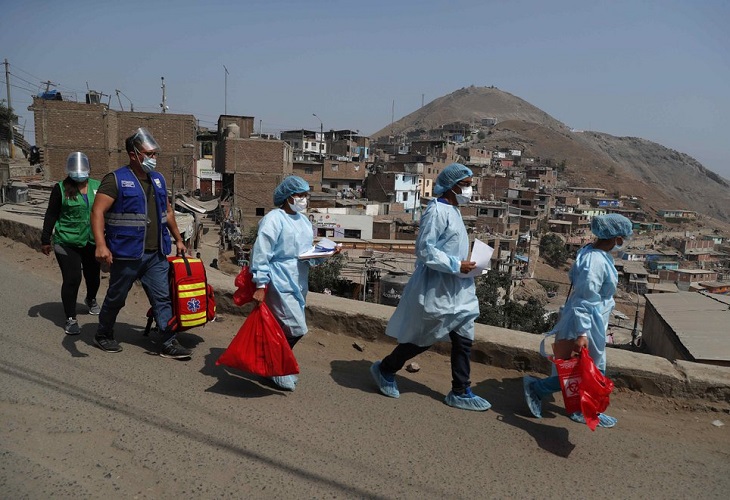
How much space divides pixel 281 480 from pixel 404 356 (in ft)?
4.17

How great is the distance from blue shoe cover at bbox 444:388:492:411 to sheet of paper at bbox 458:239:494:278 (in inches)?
29.2

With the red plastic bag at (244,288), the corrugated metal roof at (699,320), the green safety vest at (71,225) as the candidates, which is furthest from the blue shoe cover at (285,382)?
the corrugated metal roof at (699,320)

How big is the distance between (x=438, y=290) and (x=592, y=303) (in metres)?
0.90

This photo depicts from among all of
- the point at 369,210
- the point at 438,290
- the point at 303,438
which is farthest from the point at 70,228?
the point at 369,210

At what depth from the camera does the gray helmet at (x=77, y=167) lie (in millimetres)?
4220

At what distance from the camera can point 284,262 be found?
3.45m

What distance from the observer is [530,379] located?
11.3 ft

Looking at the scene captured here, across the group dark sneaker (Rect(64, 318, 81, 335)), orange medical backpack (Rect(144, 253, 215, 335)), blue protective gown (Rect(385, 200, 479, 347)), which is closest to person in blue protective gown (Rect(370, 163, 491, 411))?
blue protective gown (Rect(385, 200, 479, 347))

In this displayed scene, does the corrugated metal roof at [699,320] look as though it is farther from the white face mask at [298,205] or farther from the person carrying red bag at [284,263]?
the white face mask at [298,205]

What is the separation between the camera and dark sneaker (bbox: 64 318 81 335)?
4.20 metres

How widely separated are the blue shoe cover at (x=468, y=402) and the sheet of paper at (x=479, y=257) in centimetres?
74

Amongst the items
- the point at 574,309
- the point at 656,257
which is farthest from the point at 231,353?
the point at 656,257

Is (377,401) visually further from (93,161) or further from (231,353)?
(93,161)

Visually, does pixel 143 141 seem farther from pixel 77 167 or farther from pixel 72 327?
pixel 72 327
